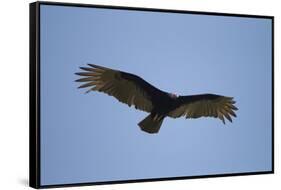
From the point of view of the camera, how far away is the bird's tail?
586 cm

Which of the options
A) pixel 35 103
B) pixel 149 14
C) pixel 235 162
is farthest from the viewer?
pixel 235 162

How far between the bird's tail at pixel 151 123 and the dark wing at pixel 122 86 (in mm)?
66

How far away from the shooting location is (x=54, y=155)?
18.0ft

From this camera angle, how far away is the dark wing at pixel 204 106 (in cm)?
602

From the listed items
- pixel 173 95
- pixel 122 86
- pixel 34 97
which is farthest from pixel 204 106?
pixel 34 97

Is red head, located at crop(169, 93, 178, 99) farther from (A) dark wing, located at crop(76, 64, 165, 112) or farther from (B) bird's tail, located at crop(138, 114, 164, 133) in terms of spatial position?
(B) bird's tail, located at crop(138, 114, 164, 133)

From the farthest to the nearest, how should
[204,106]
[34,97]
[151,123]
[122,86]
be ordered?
[204,106] → [151,123] → [122,86] → [34,97]

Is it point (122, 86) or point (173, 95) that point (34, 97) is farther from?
point (173, 95)

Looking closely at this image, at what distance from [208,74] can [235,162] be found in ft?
2.60

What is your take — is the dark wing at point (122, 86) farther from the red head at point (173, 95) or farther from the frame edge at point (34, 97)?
the frame edge at point (34, 97)

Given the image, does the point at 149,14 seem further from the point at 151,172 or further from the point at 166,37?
the point at 151,172

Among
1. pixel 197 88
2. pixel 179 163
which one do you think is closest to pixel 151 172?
pixel 179 163

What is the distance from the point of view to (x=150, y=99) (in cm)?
589

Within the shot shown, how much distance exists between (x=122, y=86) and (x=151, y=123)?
38cm
